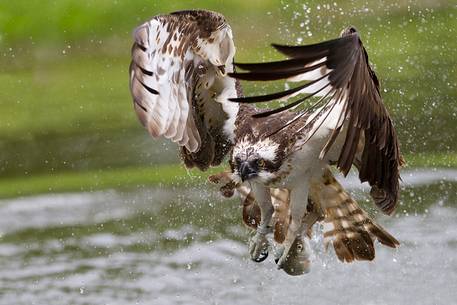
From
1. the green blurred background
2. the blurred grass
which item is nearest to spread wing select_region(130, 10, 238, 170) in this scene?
the blurred grass

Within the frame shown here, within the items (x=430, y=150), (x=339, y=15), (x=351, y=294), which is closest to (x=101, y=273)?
(x=351, y=294)

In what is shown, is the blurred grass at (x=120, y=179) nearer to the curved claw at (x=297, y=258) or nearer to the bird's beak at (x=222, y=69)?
the curved claw at (x=297, y=258)

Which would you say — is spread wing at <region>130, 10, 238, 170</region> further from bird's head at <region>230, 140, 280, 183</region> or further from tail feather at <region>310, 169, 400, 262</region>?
tail feather at <region>310, 169, 400, 262</region>

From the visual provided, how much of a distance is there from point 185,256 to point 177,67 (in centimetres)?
185

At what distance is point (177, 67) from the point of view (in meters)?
5.88

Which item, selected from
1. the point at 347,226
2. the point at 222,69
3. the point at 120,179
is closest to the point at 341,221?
the point at 347,226

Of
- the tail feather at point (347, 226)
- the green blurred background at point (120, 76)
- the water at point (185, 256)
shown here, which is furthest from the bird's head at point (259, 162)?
the green blurred background at point (120, 76)

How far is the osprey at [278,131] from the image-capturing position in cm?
535

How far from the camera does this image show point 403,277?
6.88 m

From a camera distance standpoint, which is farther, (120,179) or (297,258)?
(120,179)

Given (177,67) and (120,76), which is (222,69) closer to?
(177,67)

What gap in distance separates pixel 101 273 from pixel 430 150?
291cm

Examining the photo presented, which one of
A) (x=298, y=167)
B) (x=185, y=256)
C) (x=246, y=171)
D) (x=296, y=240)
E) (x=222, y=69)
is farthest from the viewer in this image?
(x=185, y=256)

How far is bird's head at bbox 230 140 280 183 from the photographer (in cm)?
569
